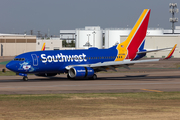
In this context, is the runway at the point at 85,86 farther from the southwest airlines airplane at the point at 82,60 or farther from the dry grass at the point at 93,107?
the dry grass at the point at 93,107

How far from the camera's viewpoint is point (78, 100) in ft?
82.3

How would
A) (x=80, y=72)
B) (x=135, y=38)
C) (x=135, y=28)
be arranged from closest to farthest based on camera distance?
(x=80, y=72) < (x=135, y=38) < (x=135, y=28)

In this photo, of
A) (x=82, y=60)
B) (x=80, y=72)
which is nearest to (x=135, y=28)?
(x=82, y=60)

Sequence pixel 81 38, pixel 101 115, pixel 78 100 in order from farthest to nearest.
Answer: pixel 81 38 → pixel 78 100 → pixel 101 115

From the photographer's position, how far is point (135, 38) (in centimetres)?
5088

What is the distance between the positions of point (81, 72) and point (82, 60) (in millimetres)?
3648

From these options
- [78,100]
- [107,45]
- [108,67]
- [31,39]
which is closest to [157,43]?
[107,45]

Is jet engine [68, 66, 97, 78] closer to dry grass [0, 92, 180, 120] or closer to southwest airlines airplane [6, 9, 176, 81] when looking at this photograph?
southwest airlines airplane [6, 9, 176, 81]

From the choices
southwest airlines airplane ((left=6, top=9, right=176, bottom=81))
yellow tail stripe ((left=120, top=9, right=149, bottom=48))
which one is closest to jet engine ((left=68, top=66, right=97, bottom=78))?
southwest airlines airplane ((left=6, top=9, right=176, bottom=81))

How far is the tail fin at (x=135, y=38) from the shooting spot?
165 feet

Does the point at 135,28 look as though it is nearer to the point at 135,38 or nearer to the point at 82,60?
the point at 135,38

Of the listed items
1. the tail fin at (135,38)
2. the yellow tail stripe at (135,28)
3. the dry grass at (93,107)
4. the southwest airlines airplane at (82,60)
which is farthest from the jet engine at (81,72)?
the dry grass at (93,107)

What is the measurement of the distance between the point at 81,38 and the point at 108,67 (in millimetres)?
129626

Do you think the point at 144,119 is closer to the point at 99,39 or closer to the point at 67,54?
the point at 67,54
